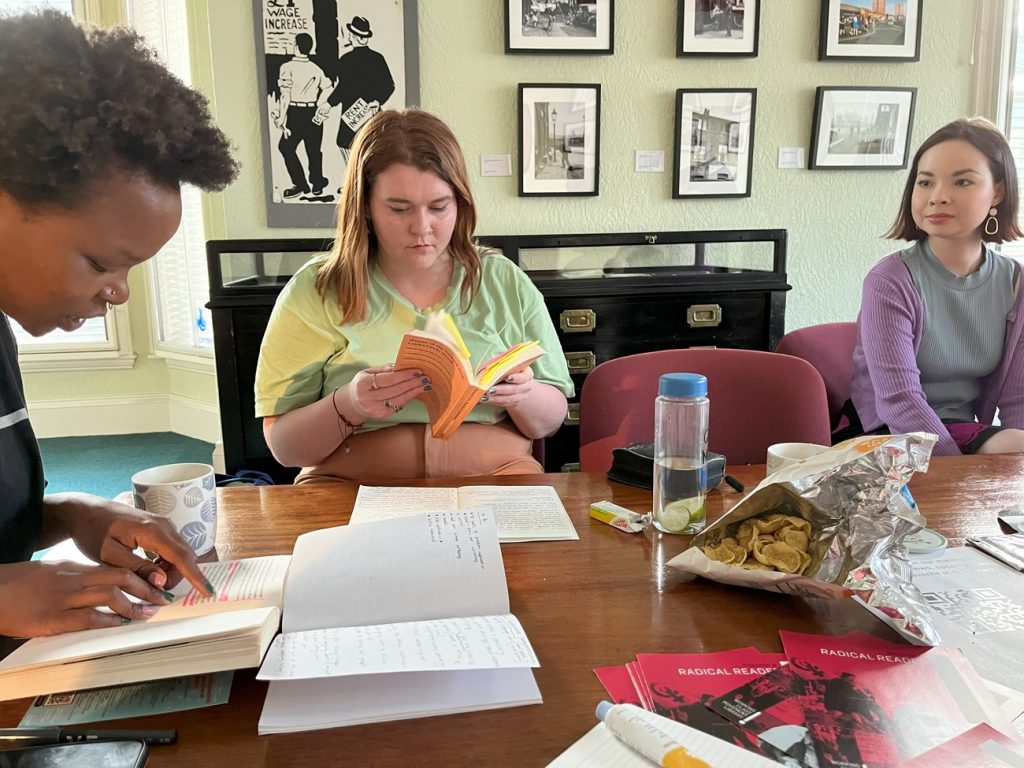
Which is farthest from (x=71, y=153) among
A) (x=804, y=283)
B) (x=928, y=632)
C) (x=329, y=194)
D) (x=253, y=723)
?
(x=804, y=283)

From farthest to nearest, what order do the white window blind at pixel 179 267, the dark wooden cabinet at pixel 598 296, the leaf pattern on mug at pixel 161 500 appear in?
the white window blind at pixel 179 267 → the dark wooden cabinet at pixel 598 296 → the leaf pattern on mug at pixel 161 500

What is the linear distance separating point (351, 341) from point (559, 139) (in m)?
1.64

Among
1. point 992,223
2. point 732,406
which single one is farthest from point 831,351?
point 732,406

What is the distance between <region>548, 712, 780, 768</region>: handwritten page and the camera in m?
0.55

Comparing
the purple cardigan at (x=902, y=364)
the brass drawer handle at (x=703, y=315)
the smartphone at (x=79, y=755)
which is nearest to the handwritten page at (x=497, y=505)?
the smartphone at (x=79, y=755)

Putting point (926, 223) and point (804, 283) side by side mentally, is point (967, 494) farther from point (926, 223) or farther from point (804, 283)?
point (804, 283)

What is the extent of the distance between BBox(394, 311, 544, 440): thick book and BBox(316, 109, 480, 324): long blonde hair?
267 mm

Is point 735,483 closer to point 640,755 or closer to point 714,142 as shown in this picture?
point 640,755

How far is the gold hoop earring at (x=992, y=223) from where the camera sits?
6.19 feet

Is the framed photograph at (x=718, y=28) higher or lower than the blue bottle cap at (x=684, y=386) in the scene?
higher

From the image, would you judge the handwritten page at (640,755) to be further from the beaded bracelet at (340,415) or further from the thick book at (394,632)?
the beaded bracelet at (340,415)

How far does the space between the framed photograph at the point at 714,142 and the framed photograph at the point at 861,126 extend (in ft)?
0.92

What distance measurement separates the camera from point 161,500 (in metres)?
0.86

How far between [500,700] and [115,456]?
11.3ft
